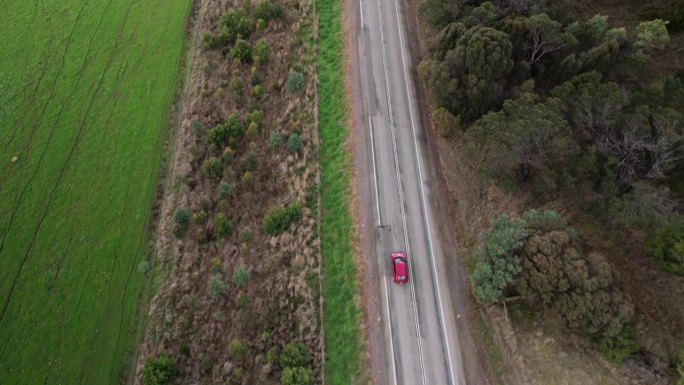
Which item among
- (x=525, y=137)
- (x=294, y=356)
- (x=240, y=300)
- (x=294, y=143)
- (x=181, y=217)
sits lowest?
(x=294, y=356)

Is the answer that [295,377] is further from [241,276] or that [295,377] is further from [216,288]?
[216,288]

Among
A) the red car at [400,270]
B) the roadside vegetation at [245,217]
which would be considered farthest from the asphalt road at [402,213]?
the roadside vegetation at [245,217]

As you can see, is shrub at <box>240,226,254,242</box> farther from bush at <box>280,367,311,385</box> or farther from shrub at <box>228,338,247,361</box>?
bush at <box>280,367,311,385</box>

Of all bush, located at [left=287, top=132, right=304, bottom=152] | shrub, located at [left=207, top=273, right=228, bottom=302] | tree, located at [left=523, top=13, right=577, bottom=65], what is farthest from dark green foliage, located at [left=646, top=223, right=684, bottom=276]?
shrub, located at [left=207, top=273, right=228, bottom=302]

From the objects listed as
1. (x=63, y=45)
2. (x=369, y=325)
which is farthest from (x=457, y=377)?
(x=63, y=45)

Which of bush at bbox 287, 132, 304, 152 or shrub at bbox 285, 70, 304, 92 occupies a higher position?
shrub at bbox 285, 70, 304, 92

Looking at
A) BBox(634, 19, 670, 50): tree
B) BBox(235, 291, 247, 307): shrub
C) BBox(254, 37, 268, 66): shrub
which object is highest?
BBox(254, 37, 268, 66): shrub

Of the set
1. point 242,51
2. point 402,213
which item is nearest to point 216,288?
point 402,213
